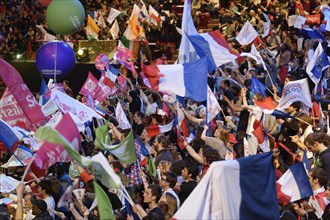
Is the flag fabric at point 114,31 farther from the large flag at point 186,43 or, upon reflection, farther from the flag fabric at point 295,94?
the flag fabric at point 295,94

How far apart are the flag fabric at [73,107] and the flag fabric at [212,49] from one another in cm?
227

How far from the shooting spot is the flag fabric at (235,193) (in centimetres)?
548

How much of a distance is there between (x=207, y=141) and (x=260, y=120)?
1.65 metres

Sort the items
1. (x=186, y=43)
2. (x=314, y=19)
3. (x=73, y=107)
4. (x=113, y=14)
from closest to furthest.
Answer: (x=73, y=107) < (x=186, y=43) < (x=314, y=19) < (x=113, y=14)

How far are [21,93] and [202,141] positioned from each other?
2440 millimetres

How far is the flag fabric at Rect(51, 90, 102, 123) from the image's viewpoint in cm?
996

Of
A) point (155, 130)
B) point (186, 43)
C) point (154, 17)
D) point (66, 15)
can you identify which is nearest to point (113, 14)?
point (154, 17)

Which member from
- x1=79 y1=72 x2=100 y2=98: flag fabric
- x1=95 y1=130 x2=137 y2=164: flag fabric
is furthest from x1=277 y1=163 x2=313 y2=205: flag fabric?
x1=79 y1=72 x2=100 y2=98: flag fabric

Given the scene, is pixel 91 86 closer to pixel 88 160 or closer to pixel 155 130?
pixel 155 130

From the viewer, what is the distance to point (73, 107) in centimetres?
1007

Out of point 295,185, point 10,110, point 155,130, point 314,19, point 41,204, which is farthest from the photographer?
point 314,19

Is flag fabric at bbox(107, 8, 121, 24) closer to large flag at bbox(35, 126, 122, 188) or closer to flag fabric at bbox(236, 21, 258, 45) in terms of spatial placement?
flag fabric at bbox(236, 21, 258, 45)

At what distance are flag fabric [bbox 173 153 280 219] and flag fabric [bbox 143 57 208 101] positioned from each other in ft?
12.9

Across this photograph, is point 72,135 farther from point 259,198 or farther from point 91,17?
point 91,17
